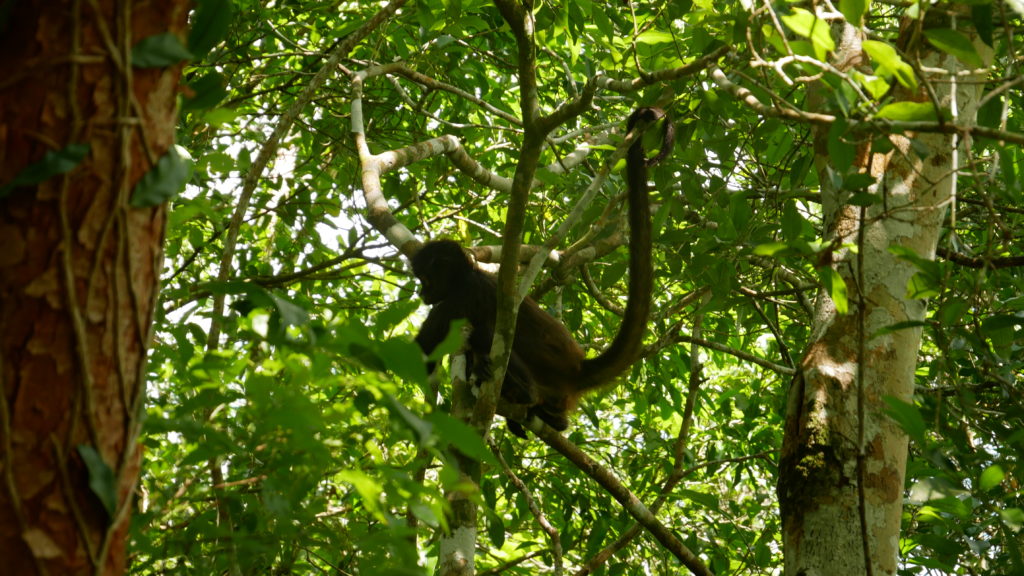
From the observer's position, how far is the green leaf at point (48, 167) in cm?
108

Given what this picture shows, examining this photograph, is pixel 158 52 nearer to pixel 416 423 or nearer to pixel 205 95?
pixel 205 95

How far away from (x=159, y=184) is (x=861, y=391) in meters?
1.89

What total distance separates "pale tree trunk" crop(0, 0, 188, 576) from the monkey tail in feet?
8.81

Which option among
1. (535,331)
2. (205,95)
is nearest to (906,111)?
(205,95)

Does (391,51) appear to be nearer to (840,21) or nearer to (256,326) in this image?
(840,21)

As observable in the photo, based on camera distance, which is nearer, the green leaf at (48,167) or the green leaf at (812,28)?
the green leaf at (48,167)

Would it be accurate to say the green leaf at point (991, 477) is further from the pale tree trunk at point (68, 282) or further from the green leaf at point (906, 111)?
the pale tree trunk at point (68, 282)

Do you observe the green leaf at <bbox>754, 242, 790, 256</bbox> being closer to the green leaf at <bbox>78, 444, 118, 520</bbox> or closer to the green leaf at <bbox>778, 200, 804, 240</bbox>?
the green leaf at <bbox>778, 200, 804, 240</bbox>

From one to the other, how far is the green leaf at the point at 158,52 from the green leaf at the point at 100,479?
0.52m

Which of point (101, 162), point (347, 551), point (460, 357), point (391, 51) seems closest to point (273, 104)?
point (391, 51)

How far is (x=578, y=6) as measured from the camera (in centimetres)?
368

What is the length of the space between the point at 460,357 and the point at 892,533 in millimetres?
2104

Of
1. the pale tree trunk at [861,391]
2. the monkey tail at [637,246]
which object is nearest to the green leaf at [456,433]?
the pale tree trunk at [861,391]

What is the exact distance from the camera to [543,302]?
254 inches
